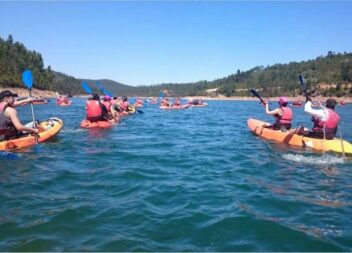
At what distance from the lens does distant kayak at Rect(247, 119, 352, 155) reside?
1125cm

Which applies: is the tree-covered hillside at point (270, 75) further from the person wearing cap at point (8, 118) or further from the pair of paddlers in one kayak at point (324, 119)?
→ the pair of paddlers in one kayak at point (324, 119)

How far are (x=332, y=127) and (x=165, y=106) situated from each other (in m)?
29.9

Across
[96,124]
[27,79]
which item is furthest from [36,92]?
[27,79]

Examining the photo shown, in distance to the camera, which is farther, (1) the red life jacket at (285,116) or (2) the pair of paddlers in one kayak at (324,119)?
(1) the red life jacket at (285,116)

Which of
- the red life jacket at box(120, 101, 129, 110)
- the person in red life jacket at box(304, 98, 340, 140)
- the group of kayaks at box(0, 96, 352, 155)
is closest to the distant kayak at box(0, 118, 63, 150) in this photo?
the group of kayaks at box(0, 96, 352, 155)

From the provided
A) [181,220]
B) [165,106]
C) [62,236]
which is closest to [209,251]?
[181,220]

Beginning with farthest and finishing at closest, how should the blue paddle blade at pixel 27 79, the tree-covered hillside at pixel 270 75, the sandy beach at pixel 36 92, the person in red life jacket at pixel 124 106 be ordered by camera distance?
the tree-covered hillside at pixel 270 75 < the sandy beach at pixel 36 92 < the person in red life jacket at pixel 124 106 < the blue paddle blade at pixel 27 79

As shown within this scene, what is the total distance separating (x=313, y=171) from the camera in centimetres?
914

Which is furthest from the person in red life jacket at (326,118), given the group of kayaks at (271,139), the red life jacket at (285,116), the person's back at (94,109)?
the person's back at (94,109)

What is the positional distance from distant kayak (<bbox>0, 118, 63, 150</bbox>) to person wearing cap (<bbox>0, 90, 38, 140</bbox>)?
0.92 feet

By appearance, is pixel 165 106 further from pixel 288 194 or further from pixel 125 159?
pixel 288 194

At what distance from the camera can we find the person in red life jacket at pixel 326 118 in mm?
11617

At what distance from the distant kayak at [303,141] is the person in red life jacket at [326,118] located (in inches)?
11.1

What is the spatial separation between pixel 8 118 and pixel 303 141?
9.39m
